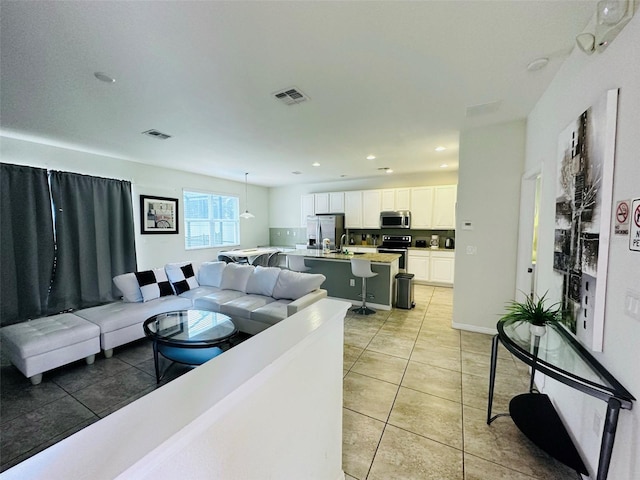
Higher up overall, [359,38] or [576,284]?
[359,38]

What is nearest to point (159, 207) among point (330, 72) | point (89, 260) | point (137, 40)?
point (89, 260)

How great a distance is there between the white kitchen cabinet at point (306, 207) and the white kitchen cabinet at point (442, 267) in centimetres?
360

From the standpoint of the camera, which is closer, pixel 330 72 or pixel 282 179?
pixel 330 72

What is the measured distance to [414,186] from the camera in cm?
655

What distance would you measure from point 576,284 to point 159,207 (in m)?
6.41

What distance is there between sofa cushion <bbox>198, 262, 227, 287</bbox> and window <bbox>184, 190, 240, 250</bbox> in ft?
6.64

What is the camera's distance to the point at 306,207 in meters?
7.87

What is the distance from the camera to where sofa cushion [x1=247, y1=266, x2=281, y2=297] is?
148 inches

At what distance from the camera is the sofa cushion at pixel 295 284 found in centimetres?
347

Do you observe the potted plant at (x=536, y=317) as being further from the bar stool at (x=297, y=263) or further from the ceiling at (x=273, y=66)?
the bar stool at (x=297, y=263)

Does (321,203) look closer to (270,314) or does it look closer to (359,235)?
(359,235)

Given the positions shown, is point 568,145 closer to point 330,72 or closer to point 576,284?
point 576,284

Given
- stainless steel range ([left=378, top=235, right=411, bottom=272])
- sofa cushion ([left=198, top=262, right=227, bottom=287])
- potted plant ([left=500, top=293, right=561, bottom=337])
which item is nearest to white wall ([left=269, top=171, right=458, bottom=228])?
stainless steel range ([left=378, top=235, right=411, bottom=272])

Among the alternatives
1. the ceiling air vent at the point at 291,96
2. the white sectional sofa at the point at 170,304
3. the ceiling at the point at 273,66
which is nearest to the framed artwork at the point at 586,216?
the ceiling at the point at 273,66
